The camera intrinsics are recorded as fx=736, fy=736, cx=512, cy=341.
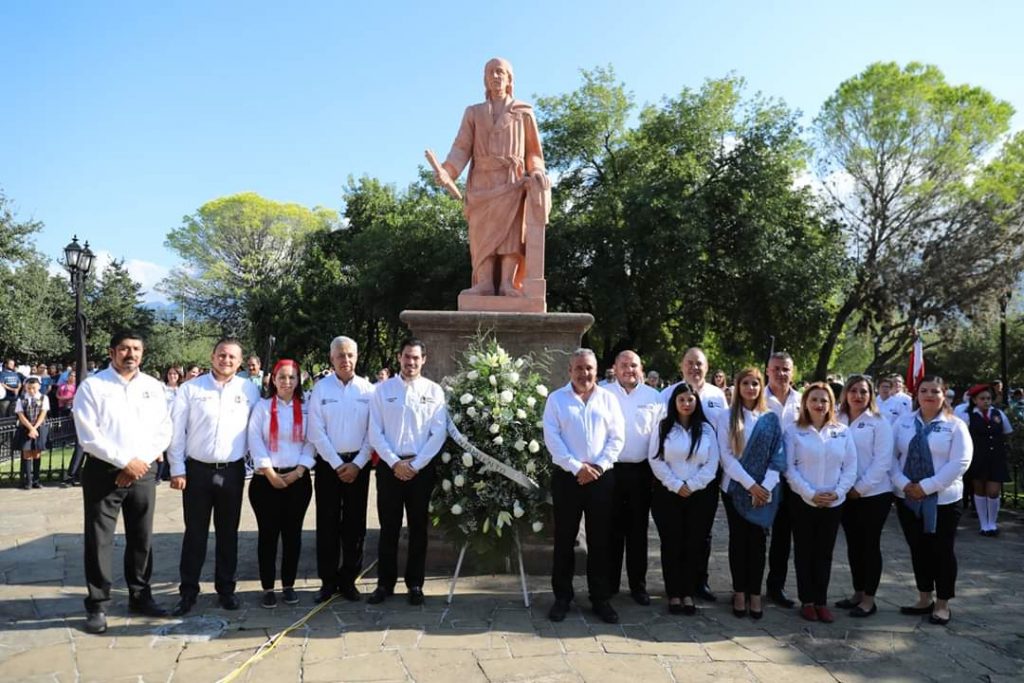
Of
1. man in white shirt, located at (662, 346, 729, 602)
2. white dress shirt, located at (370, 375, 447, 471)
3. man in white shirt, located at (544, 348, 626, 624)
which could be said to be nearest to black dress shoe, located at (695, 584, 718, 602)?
man in white shirt, located at (662, 346, 729, 602)

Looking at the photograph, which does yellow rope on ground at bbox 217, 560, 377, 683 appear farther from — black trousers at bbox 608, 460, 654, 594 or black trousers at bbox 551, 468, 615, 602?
black trousers at bbox 608, 460, 654, 594

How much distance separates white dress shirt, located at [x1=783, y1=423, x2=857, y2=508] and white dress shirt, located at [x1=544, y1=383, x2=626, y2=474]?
1.30 meters

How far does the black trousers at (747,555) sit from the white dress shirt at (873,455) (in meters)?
0.85

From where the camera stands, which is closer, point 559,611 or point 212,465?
point 559,611

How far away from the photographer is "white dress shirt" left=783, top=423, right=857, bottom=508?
5.37m

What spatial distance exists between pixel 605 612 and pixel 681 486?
41.8 inches

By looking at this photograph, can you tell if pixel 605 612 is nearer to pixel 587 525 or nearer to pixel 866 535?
pixel 587 525

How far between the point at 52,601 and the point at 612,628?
14.1 feet

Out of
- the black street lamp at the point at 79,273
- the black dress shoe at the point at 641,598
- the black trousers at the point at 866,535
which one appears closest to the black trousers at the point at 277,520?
the black dress shoe at the point at 641,598

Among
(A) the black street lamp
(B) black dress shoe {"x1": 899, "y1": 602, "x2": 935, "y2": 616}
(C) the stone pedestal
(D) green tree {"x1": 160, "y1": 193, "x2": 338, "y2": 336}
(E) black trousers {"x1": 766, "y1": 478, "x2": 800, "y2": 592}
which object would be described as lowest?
(B) black dress shoe {"x1": 899, "y1": 602, "x2": 935, "y2": 616}

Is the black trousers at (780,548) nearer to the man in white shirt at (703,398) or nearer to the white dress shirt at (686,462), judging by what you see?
the man in white shirt at (703,398)

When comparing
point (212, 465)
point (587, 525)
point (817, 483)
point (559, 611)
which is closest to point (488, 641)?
point (559, 611)

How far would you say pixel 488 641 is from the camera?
4848 mm

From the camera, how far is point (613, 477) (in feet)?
17.8
